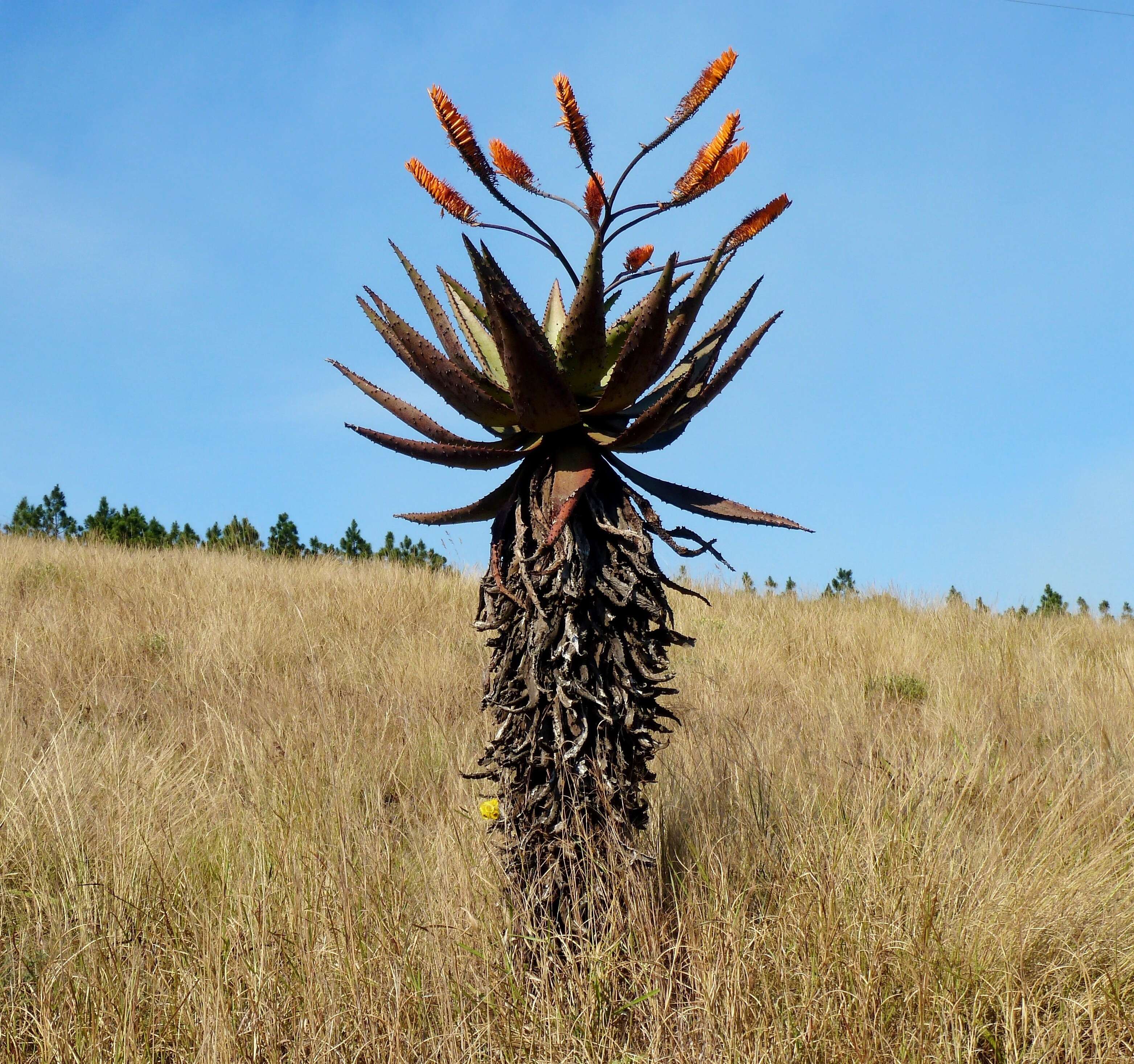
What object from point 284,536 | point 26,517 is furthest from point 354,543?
point 26,517

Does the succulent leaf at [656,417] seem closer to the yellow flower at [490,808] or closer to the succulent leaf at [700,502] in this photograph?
the succulent leaf at [700,502]

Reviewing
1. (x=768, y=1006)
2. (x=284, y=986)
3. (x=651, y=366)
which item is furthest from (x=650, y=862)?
(x=651, y=366)

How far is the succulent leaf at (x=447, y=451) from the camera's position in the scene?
2582mm

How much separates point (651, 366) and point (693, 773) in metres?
2.24

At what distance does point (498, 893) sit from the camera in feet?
9.87

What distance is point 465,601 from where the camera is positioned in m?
8.82

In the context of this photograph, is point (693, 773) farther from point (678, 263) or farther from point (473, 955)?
point (678, 263)

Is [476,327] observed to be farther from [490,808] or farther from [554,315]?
[490,808]

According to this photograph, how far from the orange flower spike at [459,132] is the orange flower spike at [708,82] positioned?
592 millimetres

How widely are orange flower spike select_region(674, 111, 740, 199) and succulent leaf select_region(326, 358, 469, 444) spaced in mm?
951

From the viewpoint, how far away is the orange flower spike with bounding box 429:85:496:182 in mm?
2416

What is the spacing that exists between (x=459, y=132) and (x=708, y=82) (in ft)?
2.30

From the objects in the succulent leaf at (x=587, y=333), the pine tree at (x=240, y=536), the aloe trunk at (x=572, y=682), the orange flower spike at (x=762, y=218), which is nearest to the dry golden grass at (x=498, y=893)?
the aloe trunk at (x=572, y=682)

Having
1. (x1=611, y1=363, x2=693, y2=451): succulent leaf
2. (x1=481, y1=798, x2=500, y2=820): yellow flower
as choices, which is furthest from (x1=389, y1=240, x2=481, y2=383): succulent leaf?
(x1=481, y1=798, x2=500, y2=820): yellow flower
